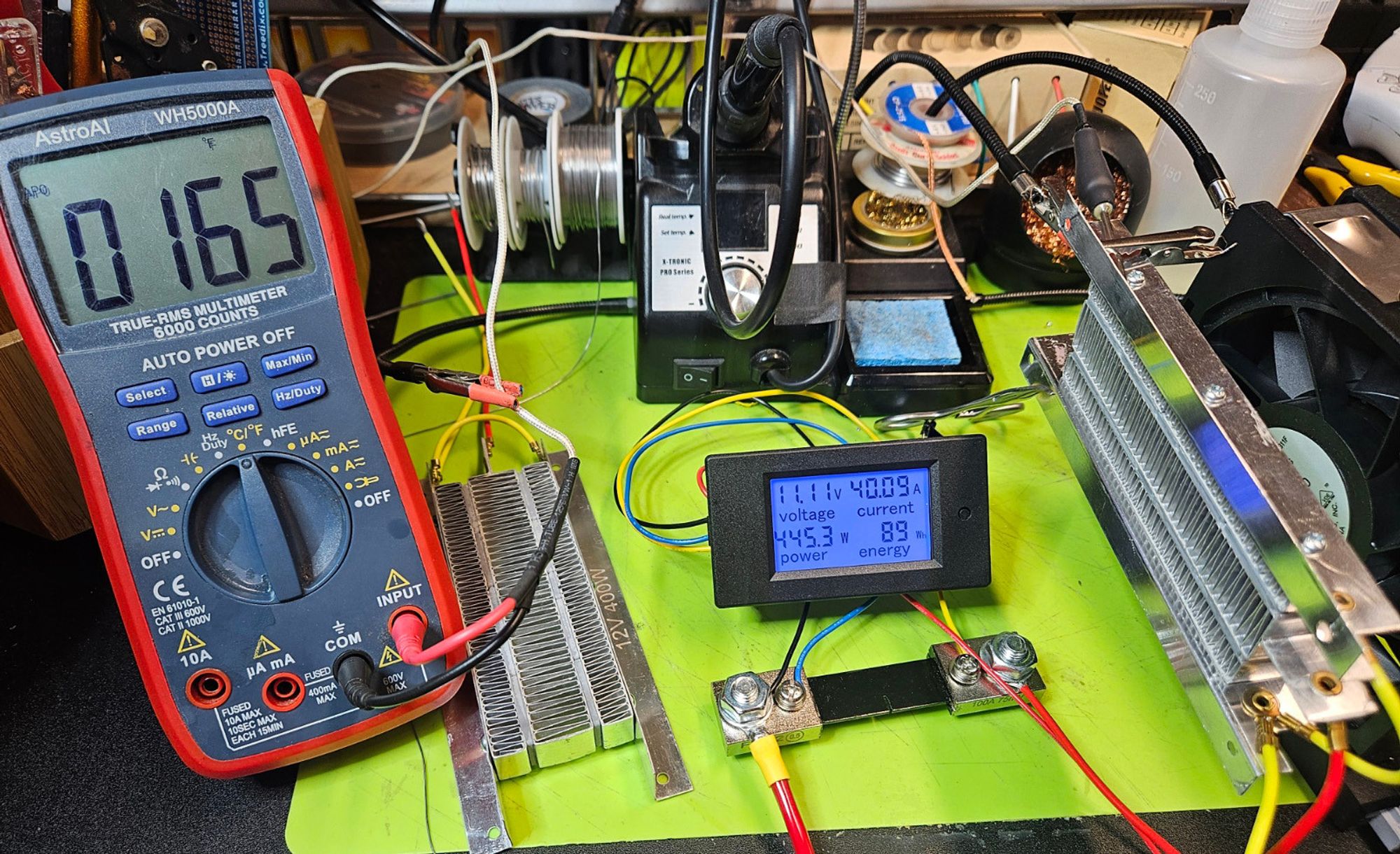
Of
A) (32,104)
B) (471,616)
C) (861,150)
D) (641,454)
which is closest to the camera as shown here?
(32,104)

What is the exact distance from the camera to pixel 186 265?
58cm

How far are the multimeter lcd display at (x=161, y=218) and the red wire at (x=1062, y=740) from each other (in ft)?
1.79

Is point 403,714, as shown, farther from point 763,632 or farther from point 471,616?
point 763,632

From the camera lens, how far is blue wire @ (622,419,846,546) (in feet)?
2.43

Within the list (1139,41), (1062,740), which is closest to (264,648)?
(1062,740)

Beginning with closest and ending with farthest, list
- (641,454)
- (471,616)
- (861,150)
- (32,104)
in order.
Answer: (32,104) → (471,616) → (641,454) → (861,150)

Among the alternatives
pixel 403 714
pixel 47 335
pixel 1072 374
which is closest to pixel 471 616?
pixel 403 714

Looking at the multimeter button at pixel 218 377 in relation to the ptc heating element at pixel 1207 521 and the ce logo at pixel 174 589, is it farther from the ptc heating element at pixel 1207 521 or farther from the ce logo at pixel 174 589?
the ptc heating element at pixel 1207 521

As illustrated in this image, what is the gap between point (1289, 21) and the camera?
0.77 metres

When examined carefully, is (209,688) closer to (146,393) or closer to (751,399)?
(146,393)

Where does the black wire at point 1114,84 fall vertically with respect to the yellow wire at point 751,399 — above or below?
above

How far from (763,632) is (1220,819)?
1.08 ft

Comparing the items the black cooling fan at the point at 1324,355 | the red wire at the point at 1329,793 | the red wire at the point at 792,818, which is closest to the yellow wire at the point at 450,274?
the red wire at the point at 792,818

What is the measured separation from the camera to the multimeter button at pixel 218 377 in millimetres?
575
